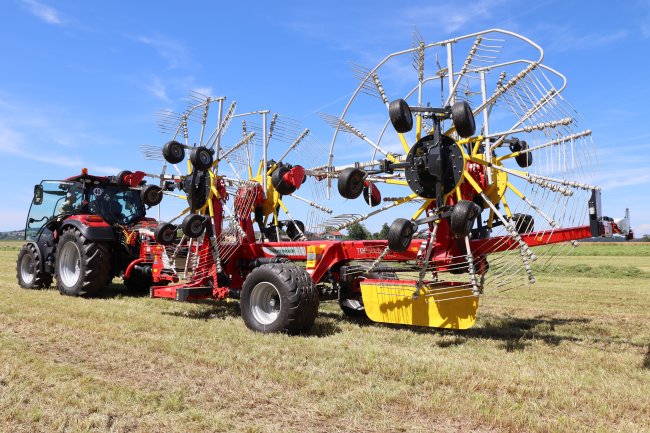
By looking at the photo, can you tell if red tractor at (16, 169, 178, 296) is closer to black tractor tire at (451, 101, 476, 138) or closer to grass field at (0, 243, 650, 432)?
grass field at (0, 243, 650, 432)

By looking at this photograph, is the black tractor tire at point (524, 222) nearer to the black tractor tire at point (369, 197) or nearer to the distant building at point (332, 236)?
the black tractor tire at point (369, 197)

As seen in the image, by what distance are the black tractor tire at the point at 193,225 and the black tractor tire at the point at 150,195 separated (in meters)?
1.25

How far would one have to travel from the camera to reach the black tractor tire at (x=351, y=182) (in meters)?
5.87

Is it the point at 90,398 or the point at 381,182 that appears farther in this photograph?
the point at 381,182

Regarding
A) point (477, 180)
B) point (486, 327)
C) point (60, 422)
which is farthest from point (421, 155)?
point (60, 422)

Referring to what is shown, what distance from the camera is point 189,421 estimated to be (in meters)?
3.30

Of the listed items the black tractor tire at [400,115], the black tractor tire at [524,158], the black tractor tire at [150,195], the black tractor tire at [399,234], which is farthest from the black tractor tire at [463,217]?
the black tractor tire at [150,195]

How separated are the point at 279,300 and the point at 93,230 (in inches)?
171

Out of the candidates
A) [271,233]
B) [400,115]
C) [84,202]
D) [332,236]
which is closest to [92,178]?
[84,202]

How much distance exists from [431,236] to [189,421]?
3301mm

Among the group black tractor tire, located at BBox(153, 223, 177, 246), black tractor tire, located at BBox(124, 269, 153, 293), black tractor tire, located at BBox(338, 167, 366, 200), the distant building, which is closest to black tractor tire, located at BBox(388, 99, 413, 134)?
black tractor tire, located at BBox(338, 167, 366, 200)

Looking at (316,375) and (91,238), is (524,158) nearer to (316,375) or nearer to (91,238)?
(316,375)

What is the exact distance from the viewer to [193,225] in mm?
7020

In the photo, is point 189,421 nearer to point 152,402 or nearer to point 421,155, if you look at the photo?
point 152,402
